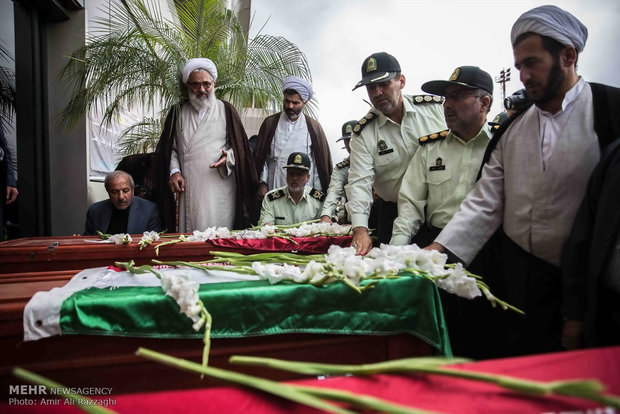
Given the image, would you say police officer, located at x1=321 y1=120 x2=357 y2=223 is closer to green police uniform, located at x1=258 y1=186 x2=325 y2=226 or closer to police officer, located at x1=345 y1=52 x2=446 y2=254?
green police uniform, located at x1=258 y1=186 x2=325 y2=226

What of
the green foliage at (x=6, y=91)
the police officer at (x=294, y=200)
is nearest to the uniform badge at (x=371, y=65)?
the police officer at (x=294, y=200)

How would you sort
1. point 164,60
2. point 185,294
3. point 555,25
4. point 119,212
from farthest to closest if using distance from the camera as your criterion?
point 164,60 < point 119,212 < point 555,25 < point 185,294

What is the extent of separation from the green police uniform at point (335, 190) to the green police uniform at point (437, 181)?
1.30 m

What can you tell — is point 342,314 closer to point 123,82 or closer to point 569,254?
point 569,254

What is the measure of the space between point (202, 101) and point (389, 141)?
2.16m

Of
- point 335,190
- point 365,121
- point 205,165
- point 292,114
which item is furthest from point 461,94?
point 205,165

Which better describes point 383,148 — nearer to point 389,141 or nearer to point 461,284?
point 389,141

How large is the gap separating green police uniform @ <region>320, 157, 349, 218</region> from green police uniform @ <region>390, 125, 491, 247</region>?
1301mm

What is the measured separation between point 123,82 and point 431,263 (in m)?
5.26

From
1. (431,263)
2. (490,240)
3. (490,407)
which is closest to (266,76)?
(490,240)

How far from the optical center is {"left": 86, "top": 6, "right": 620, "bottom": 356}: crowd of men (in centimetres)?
135

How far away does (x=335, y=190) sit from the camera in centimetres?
377

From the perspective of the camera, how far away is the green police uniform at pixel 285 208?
3.81 metres

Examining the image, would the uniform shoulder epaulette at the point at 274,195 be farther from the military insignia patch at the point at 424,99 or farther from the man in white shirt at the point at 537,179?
the man in white shirt at the point at 537,179
